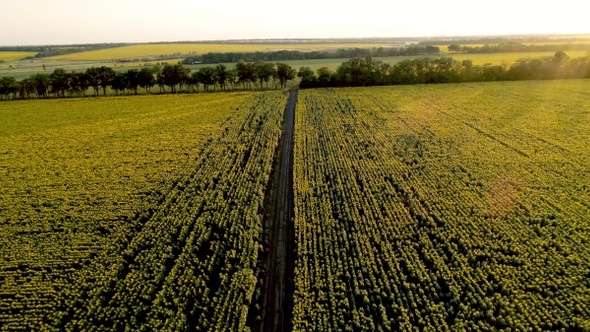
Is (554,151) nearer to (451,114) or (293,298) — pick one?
(451,114)

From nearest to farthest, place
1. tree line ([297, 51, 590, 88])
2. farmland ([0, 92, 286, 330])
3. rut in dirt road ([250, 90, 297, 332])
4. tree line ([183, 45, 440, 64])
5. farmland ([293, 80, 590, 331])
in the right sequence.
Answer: farmland ([293, 80, 590, 331]), rut in dirt road ([250, 90, 297, 332]), farmland ([0, 92, 286, 330]), tree line ([297, 51, 590, 88]), tree line ([183, 45, 440, 64])

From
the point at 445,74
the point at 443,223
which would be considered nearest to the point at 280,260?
the point at 443,223

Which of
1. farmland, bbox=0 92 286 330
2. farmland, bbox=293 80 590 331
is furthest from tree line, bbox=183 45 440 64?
farmland, bbox=293 80 590 331

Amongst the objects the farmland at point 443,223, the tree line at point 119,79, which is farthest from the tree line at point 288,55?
the farmland at point 443,223

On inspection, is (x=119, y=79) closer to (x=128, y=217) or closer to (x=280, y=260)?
(x=128, y=217)

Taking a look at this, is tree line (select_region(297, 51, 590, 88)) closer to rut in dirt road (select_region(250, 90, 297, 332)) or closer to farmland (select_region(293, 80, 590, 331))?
farmland (select_region(293, 80, 590, 331))

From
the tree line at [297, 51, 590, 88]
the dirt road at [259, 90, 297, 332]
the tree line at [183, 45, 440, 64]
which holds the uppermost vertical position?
the tree line at [183, 45, 440, 64]

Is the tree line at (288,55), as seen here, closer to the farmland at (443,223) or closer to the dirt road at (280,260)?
the farmland at (443,223)
